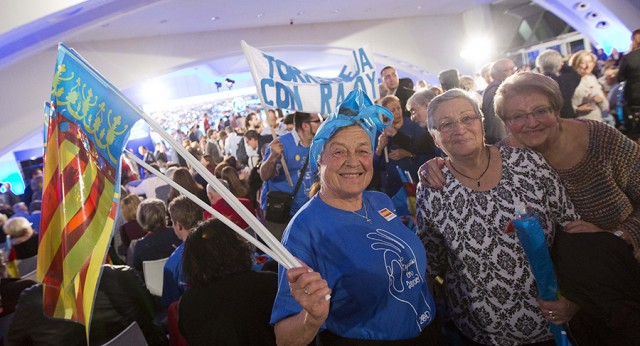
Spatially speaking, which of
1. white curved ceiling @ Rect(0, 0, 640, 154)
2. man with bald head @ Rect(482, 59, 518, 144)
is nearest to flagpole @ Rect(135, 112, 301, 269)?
man with bald head @ Rect(482, 59, 518, 144)

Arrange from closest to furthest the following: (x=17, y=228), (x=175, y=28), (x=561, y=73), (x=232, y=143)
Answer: (x=17, y=228), (x=561, y=73), (x=232, y=143), (x=175, y=28)

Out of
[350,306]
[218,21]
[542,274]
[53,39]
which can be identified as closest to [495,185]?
[542,274]

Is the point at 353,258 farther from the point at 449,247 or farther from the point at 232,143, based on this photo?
the point at 232,143

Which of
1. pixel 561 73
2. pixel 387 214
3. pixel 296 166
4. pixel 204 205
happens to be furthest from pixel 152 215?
pixel 561 73

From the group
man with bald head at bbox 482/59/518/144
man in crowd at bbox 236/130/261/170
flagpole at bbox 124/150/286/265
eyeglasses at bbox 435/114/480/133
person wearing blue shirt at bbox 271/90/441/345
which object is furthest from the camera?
man in crowd at bbox 236/130/261/170

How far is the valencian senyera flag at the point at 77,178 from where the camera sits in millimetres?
1301

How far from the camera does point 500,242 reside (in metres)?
1.98

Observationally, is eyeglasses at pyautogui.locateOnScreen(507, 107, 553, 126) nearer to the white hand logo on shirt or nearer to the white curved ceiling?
the white hand logo on shirt

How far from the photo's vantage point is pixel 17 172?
51.9 ft

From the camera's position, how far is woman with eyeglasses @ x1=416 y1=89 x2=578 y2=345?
1987mm

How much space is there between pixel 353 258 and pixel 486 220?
1.91ft

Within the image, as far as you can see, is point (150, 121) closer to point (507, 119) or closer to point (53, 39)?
point (507, 119)

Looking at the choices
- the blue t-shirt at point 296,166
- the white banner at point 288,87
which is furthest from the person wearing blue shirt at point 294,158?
the white banner at point 288,87

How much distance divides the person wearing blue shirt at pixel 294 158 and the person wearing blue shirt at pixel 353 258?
247 centimetres
